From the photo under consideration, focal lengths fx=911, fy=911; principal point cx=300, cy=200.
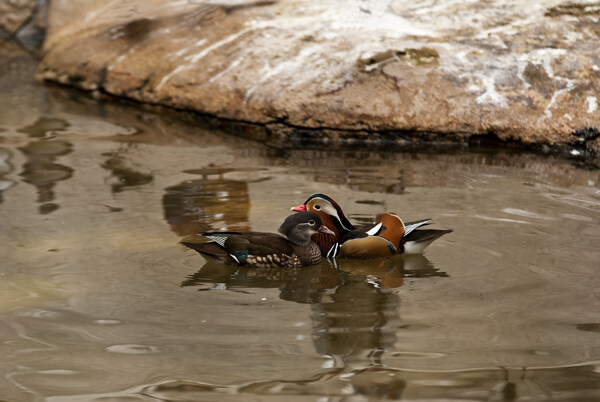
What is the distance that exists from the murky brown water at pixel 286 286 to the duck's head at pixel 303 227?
21 centimetres

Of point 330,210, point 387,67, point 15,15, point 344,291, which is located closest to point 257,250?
point 344,291

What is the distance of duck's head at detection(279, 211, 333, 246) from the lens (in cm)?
564

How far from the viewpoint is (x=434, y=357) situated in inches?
166

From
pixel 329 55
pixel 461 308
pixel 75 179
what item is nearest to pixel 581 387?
pixel 461 308

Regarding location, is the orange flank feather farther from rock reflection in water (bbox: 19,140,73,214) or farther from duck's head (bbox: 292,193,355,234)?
rock reflection in water (bbox: 19,140,73,214)

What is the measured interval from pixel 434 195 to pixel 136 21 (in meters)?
5.52

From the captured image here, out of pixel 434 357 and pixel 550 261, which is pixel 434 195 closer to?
pixel 550 261

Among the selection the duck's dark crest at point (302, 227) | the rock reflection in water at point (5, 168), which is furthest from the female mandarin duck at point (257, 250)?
the rock reflection in water at point (5, 168)

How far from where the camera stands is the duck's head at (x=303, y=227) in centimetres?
564

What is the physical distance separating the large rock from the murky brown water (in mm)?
570

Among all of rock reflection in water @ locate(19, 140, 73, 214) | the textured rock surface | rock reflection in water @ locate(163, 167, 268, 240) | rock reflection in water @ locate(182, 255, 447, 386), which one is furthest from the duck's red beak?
the textured rock surface

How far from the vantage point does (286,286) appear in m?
→ 5.30

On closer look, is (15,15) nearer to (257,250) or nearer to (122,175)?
(122,175)

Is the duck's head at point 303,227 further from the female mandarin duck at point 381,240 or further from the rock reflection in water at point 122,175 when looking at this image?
the rock reflection in water at point 122,175
